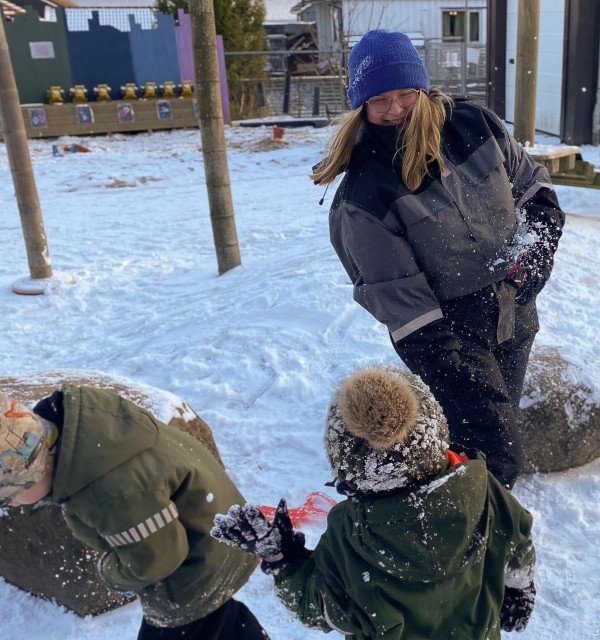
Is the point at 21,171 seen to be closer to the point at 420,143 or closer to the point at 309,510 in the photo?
the point at 309,510

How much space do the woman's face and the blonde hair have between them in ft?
0.10

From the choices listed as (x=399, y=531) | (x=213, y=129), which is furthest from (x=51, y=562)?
(x=213, y=129)

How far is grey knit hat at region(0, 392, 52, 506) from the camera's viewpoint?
5.43 feet

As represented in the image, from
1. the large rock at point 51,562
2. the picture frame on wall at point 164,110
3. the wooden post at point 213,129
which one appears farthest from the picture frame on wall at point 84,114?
the large rock at point 51,562

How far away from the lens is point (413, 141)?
86.9 inches

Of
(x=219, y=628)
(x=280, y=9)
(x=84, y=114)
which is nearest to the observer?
(x=219, y=628)

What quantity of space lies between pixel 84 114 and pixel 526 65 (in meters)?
14.2

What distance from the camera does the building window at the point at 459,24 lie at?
95.1 ft

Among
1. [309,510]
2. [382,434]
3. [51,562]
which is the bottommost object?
[309,510]

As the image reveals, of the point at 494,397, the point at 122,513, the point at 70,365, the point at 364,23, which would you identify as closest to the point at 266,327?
the point at 70,365

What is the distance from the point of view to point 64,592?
2.72 m

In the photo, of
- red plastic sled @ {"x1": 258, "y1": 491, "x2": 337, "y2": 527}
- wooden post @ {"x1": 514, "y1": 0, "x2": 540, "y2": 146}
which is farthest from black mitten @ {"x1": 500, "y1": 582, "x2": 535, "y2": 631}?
wooden post @ {"x1": 514, "y1": 0, "x2": 540, "y2": 146}

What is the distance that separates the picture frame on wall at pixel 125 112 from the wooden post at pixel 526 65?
44.9 feet

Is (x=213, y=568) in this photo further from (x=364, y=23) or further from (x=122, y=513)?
(x=364, y=23)
